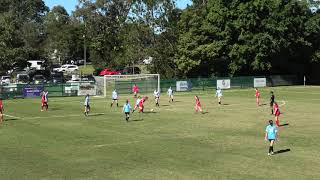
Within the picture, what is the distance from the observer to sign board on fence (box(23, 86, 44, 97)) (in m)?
63.4

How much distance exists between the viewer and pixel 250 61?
267 ft

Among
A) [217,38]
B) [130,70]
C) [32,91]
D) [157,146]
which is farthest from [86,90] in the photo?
[157,146]

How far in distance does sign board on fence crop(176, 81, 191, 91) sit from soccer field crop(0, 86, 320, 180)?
30.5 m

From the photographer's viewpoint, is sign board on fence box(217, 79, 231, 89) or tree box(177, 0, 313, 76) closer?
sign board on fence box(217, 79, 231, 89)

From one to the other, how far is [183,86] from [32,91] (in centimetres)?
2166

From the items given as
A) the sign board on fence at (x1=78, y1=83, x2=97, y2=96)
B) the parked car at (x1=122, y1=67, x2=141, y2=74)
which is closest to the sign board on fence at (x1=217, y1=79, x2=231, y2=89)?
the sign board on fence at (x1=78, y1=83, x2=97, y2=96)

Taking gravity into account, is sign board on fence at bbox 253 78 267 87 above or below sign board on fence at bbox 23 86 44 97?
above

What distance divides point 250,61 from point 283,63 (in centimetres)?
949

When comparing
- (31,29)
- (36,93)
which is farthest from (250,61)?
(31,29)

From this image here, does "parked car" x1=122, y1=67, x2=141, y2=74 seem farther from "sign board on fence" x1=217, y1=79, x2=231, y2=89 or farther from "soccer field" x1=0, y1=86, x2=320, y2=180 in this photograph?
"soccer field" x1=0, y1=86, x2=320, y2=180

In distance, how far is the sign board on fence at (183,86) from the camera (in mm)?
73912

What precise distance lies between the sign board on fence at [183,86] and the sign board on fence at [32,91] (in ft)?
64.3

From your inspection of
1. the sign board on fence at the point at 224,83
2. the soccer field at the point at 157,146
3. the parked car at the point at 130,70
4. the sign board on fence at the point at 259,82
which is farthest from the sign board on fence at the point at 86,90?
the parked car at the point at 130,70

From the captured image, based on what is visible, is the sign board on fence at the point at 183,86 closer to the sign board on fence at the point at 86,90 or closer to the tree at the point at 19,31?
the sign board on fence at the point at 86,90
